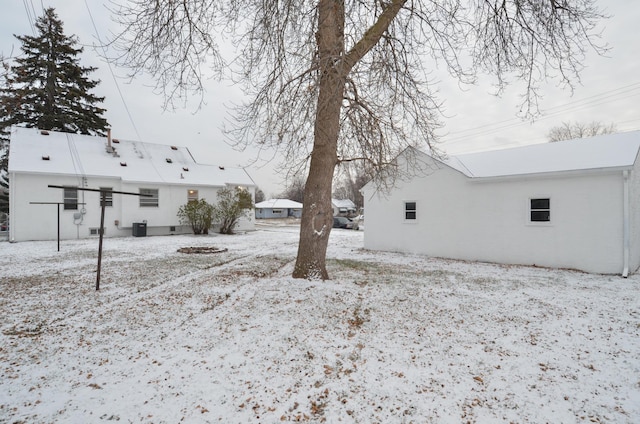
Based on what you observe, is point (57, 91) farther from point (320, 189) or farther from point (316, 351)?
point (316, 351)

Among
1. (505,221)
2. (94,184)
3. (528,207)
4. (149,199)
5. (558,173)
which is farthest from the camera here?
(149,199)

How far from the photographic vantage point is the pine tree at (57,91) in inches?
838

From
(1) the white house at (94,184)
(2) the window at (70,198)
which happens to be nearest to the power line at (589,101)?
(1) the white house at (94,184)

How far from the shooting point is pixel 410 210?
1260 cm

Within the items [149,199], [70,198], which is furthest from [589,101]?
[70,198]

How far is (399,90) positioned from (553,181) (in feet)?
20.4

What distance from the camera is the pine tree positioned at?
69.9ft

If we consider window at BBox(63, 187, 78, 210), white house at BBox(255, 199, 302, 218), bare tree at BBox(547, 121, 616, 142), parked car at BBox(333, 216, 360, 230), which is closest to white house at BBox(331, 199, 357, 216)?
white house at BBox(255, 199, 302, 218)

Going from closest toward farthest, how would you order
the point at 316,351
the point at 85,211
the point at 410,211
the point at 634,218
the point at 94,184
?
the point at 316,351, the point at 634,218, the point at 410,211, the point at 85,211, the point at 94,184

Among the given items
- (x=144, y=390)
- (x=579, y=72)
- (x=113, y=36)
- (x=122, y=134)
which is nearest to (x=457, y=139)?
(x=579, y=72)

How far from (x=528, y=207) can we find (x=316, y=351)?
949 cm

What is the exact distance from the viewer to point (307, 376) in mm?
3115

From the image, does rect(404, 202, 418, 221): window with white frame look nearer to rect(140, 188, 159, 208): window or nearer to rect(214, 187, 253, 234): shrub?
rect(214, 187, 253, 234): shrub

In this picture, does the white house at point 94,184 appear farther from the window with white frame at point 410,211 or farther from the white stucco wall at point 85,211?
the window with white frame at point 410,211
